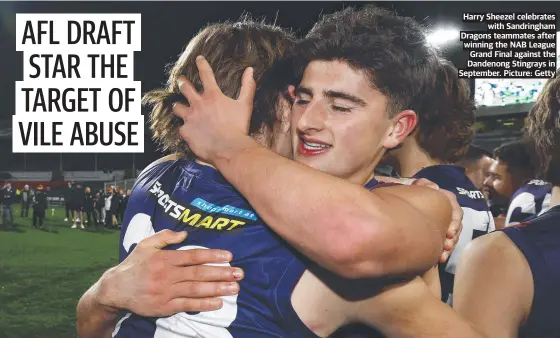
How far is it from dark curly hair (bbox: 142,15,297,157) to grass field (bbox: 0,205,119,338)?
4675 mm

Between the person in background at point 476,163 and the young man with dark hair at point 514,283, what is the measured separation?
2770 millimetres

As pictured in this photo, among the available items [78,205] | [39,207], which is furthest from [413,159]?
[39,207]

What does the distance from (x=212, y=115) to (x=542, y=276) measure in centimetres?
67

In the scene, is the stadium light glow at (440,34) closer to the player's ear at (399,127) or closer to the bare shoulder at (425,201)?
the player's ear at (399,127)

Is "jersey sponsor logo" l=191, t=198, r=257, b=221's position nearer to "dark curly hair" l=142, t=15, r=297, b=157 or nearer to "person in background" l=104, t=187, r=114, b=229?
"dark curly hair" l=142, t=15, r=297, b=157

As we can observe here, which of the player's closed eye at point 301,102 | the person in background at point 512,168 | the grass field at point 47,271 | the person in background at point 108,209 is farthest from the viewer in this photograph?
the person in background at point 108,209

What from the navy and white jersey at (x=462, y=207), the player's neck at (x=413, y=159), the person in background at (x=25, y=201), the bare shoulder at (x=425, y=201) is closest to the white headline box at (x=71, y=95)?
the player's neck at (x=413, y=159)

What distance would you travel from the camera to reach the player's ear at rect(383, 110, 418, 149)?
112 cm

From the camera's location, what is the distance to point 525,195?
3.20 meters

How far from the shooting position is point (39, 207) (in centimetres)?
1085

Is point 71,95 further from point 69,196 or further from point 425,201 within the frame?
point 69,196

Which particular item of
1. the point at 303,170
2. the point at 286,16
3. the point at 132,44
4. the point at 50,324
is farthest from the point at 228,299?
the point at 50,324

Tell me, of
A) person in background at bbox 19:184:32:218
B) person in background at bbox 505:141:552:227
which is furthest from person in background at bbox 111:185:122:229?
person in background at bbox 505:141:552:227

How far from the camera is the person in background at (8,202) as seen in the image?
9688mm
